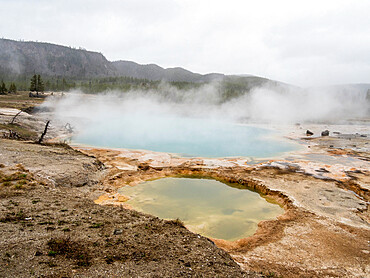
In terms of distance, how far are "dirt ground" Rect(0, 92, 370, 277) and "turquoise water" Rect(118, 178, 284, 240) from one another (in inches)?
23.9

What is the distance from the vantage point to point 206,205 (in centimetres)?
1007

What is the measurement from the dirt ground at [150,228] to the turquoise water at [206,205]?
61 cm

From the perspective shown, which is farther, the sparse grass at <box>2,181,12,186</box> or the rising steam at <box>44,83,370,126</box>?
the rising steam at <box>44,83,370,126</box>

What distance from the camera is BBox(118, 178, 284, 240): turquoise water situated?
828 centimetres

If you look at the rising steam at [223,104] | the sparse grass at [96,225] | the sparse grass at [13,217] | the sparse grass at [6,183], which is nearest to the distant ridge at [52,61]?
the rising steam at [223,104]

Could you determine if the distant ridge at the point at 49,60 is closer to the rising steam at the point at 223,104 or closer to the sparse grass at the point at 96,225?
the rising steam at the point at 223,104

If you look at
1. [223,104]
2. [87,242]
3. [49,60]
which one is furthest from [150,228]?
[49,60]

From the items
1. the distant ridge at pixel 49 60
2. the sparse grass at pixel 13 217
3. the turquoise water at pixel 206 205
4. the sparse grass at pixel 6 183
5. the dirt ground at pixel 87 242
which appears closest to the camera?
the dirt ground at pixel 87 242

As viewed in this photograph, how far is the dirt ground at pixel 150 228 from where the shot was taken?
15.3ft

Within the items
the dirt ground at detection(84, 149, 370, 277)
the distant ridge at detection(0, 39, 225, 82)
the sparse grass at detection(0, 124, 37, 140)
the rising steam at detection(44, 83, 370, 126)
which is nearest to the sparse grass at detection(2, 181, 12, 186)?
the dirt ground at detection(84, 149, 370, 277)

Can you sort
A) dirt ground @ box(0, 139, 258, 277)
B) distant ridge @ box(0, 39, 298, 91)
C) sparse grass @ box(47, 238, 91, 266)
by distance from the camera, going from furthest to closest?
distant ridge @ box(0, 39, 298, 91), sparse grass @ box(47, 238, 91, 266), dirt ground @ box(0, 139, 258, 277)

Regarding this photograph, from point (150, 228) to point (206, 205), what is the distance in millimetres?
4131

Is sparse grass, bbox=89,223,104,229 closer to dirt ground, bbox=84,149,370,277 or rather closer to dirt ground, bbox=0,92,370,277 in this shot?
dirt ground, bbox=0,92,370,277

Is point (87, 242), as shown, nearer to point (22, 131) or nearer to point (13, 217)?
point (13, 217)
